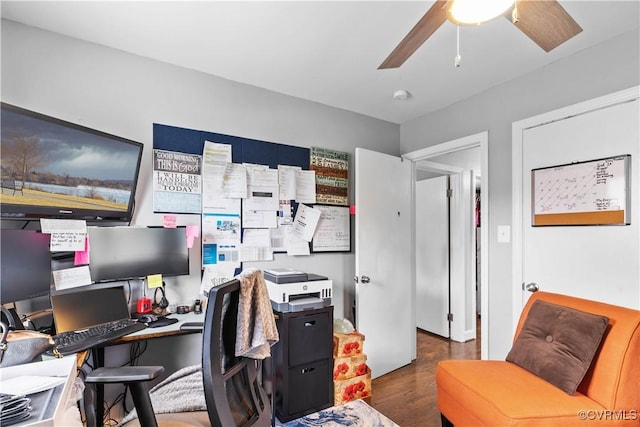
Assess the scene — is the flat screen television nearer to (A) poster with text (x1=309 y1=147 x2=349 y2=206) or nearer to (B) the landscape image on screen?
(B) the landscape image on screen

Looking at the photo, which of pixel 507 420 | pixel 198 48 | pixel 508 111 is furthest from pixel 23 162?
pixel 508 111

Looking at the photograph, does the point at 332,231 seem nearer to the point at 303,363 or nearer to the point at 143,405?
the point at 303,363

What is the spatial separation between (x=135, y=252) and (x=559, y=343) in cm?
241

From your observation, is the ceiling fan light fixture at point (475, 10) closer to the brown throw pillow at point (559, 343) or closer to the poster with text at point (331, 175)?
the brown throw pillow at point (559, 343)

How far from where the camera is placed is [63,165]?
67.2 inches

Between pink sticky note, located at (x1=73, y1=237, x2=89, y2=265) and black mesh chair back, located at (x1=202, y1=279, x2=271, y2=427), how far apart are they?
45.7 inches

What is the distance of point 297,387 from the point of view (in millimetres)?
2217

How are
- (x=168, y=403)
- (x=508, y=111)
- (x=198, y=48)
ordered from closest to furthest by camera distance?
(x=168, y=403) < (x=198, y=48) < (x=508, y=111)

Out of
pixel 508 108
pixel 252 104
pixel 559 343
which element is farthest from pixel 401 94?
pixel 559 343

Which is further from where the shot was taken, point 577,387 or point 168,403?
point 577,387

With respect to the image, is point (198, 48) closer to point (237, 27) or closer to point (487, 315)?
point (237, 27)

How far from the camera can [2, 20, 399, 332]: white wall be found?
73.2 inches

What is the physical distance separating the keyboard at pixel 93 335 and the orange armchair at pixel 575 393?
5.80ft

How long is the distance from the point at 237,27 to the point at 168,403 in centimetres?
196
